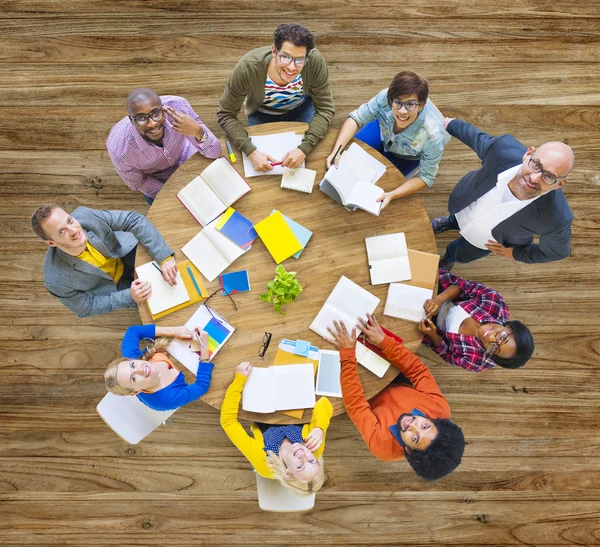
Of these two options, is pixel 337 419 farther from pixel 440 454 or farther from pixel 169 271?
pixel 169 271

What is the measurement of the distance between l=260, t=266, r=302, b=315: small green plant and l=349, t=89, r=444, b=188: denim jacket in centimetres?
79

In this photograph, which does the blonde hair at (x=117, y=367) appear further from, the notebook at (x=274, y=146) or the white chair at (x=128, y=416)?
the notebook at (x=274, y=146)

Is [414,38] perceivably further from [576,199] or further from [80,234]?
[80,234]

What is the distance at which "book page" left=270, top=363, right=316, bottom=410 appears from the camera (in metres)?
1.99

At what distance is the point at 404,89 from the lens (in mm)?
1893

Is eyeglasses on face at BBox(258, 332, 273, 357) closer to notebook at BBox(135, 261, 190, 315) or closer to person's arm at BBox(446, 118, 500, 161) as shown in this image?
notebook at BBox(135, 261, 190, 315)

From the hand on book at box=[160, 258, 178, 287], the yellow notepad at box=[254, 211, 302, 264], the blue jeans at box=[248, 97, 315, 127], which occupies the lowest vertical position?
the hand on book at box=[160, 258, 178, 287]

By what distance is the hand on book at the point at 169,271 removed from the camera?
203 cm

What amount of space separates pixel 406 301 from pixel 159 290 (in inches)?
44.8

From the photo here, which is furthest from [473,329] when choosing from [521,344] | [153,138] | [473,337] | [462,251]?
[153,138]

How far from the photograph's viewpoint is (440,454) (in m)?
1.86

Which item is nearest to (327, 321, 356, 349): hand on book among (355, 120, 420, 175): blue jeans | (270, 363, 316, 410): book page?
(270, 363, 316, 410): book page

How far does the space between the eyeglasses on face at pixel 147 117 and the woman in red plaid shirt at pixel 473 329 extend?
1461 mm

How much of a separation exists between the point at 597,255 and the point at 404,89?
1.85 m
